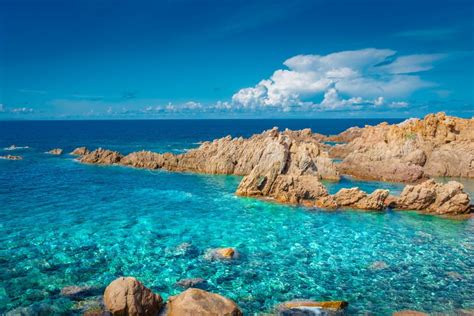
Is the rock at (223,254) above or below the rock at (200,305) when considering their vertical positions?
below

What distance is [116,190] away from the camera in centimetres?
5225

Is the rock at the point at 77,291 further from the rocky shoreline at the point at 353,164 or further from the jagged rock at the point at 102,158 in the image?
the jagged rock at the point at 102,158

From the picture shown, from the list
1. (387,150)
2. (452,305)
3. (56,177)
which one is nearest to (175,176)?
(56,177)

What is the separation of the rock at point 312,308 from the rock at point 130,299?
6.59 m

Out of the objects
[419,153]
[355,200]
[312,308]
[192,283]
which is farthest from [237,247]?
[419,153]

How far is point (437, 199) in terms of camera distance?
4194 centimetres

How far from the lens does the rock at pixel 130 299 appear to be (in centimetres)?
1761

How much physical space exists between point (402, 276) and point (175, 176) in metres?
46.0

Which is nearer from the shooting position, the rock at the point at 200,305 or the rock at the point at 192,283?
the rock at the point at 200,305

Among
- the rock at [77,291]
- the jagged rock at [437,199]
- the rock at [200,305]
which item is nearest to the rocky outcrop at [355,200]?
the jagged rock at [437,199]

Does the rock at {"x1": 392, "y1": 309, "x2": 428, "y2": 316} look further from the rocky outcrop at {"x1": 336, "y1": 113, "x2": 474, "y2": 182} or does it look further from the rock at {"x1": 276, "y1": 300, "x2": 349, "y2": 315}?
the rocky outcrop at {"x1": 336, "y1": 113, "x2": 474, "y2": 182}

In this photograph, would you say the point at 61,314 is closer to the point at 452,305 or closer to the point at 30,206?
the point at 452,305

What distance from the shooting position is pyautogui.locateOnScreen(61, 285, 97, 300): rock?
2078 centimetres

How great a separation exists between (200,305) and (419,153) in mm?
63993
